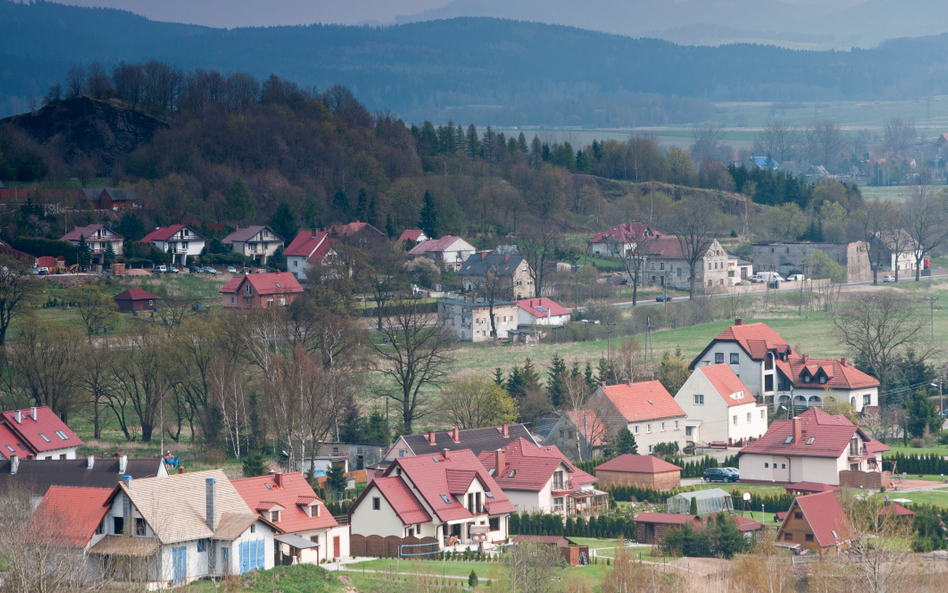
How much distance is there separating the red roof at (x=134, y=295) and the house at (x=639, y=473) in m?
42.9

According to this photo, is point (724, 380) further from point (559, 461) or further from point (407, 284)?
point (407, 284)

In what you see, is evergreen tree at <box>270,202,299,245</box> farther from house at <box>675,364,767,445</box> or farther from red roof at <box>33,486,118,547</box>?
red roof at <box>33,486,118,547</box>

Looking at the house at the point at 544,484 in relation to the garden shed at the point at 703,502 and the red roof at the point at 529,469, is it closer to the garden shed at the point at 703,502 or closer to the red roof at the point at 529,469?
the red roof at the point at 529,469

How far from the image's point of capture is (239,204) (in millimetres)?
112562

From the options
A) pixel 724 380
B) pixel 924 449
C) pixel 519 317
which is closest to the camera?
pixel 924 449

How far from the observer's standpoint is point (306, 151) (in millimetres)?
133875

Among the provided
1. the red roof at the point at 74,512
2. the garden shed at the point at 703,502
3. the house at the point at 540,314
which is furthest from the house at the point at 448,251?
the red roof at the point at 74,512

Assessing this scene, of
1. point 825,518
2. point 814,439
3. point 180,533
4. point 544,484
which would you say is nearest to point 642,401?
point 814,439

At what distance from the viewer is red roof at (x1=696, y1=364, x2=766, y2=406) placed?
60719 mm

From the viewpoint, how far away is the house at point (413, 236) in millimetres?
114688

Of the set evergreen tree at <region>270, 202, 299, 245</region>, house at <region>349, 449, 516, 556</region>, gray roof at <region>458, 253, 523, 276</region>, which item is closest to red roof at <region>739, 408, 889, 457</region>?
house at <region>349, 449, 516, 556</region>

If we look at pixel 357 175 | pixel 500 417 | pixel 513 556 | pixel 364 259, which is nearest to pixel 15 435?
pixel 500 417

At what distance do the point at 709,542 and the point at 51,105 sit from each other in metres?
113

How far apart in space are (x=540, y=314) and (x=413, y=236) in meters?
28.5
